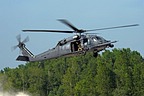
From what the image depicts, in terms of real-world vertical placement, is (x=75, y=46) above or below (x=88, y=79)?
below

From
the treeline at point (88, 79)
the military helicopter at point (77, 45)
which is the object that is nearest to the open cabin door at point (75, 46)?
the military helicopter at point (77, 45)

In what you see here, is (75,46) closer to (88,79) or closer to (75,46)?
(75,46)

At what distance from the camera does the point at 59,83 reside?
478ft

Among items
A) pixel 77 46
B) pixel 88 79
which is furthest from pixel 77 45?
pixel 88 79

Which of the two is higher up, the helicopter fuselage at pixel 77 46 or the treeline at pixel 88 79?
the treeline at pixel 88 79

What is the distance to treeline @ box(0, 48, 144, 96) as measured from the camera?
10919cm

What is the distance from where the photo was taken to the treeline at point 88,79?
358ft

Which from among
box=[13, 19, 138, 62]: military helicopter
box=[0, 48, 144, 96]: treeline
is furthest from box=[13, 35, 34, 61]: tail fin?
box=[0, 48, 144, 96]: treeline

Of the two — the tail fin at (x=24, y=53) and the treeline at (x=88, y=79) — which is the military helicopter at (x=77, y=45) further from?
the treeline at (x=88, y=79)

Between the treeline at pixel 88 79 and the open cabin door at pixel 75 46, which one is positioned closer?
the open cabin door at pixel 75 46

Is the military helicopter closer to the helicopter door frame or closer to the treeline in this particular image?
the helicopter door frame

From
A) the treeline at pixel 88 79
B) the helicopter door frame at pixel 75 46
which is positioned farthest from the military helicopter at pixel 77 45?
the treeline at pixel 88 79

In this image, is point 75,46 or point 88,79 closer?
point 75,46

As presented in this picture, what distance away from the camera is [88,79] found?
113 metres
